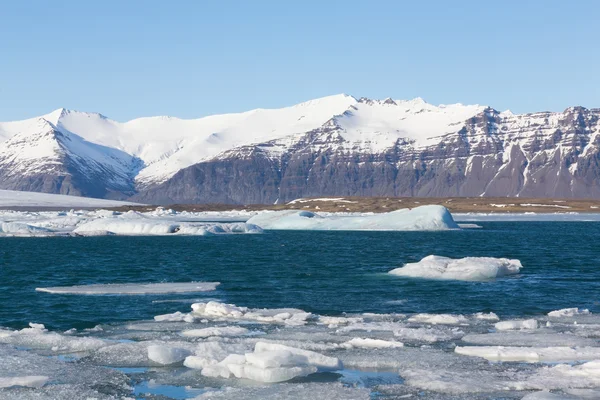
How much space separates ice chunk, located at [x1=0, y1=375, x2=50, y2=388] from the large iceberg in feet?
213

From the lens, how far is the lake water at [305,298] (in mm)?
17391

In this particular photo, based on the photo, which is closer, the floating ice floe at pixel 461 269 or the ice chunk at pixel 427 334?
the ice chunk at pixel 427 334

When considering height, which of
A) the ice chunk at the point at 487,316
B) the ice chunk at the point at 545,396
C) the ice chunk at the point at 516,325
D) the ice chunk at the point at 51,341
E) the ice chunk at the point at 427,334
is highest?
the ice chunk at the point at 516,325

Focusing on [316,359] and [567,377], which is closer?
[567,377]

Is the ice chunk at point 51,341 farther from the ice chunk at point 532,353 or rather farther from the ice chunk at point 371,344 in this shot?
the ice chunk at point 532,353

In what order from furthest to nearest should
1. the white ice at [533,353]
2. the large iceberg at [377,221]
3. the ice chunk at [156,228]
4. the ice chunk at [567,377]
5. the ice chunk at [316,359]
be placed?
the ice chunk at [156,228] → the large iceberg at [377,221] → the white ice at [533,353] → the ice chunk at [316,359] → the ice chunk at [567,377]

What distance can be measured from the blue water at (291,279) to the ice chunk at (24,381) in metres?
7.44

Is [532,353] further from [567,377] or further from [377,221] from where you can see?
[377,221]

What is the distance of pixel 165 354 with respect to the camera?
18.9 metres

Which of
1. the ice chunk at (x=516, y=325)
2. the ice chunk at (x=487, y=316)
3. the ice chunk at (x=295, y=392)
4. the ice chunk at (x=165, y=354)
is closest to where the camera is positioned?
the ice chunk at (x=295, y=392)

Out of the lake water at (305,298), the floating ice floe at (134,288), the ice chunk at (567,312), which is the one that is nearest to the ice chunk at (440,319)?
the lake water at (305,298)

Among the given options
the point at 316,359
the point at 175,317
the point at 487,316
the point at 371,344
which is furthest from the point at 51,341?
the point at 487,316

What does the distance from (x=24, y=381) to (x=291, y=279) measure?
75.2 feet

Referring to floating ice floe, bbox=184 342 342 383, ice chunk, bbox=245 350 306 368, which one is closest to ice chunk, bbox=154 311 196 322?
floating ice floe, bbox=184 342 342 383
